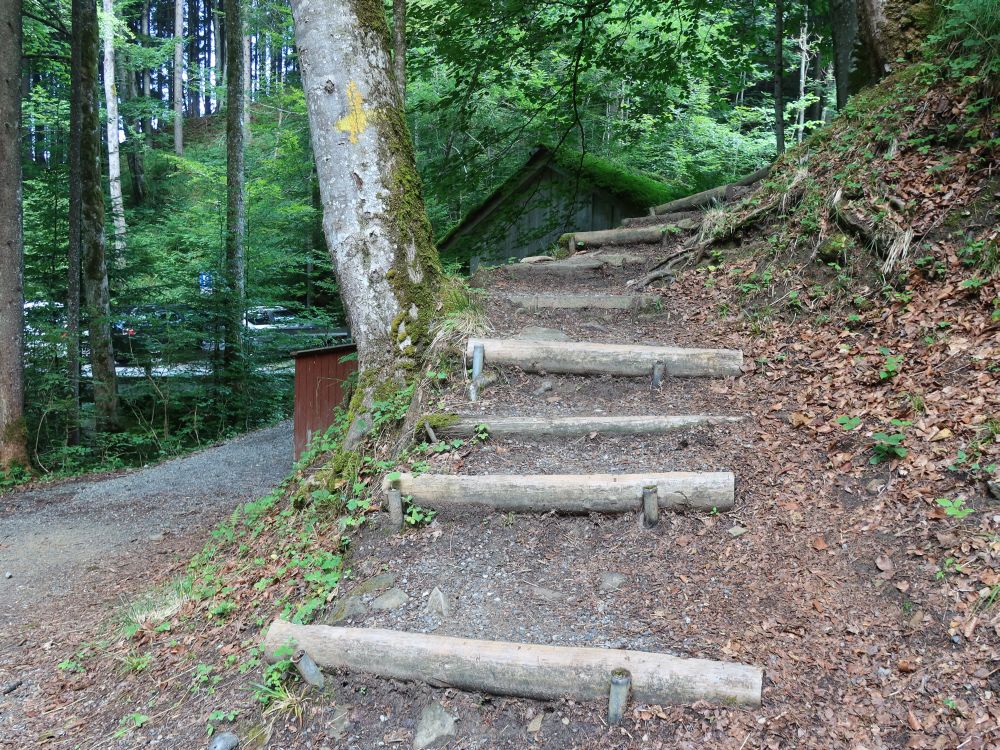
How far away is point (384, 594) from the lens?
3.04 meters

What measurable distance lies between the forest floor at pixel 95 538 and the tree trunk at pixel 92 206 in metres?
2.29

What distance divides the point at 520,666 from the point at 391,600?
77cm

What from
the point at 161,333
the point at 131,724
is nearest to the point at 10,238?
the point at 161,333

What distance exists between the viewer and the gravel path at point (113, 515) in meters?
5.47

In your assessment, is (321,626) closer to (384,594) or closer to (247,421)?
(384,594)

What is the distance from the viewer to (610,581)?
9.72 feet

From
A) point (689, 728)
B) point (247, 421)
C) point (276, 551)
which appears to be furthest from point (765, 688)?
point (247, 421)

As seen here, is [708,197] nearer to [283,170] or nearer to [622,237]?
[622,237]

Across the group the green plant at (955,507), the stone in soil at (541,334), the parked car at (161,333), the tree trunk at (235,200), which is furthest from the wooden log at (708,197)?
the parked car at (161,333)

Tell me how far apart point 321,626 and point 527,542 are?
100 centimetres

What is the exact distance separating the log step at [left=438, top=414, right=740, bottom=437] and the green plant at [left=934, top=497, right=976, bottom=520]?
116 cm

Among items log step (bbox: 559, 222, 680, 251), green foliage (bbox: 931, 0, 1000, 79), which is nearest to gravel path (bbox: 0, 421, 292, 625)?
log step (bbox: 559, 222, 680, 251)

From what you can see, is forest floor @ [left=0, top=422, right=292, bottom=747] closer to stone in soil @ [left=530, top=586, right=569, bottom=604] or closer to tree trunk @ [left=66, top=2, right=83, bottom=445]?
tree trunk @ [left=66, top=2, right=83, bottom=445]

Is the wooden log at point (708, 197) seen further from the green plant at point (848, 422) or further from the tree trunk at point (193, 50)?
the tree trunk at point (193, 50)
